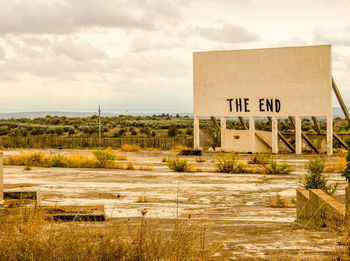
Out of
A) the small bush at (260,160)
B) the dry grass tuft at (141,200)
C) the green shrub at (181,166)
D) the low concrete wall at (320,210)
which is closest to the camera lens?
the low concrete wall at (320,210)

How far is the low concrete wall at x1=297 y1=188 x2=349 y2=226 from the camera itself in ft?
28.0

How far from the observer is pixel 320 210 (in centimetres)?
944

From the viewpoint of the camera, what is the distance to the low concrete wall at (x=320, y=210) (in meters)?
8.55

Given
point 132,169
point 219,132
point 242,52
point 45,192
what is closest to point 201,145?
point 219,132

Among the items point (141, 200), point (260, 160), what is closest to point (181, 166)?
point (260, 160)

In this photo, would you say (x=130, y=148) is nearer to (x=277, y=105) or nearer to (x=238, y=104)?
(x=238, y=104)

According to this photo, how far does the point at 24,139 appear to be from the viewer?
44.9 metres

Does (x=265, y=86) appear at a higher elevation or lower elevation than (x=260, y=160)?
higher

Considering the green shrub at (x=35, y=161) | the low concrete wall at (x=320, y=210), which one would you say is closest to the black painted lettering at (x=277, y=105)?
the green shrub at (x=35, y=161)

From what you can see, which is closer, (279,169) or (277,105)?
(279,169)

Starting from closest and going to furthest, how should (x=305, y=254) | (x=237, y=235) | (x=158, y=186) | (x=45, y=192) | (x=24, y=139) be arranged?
(x=305, y=254), (x=237, y=235), (x=45, y=192), (x=158, y=186), (x=24, y=139)

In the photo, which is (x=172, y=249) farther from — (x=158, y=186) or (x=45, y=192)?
(x=158, y=186)

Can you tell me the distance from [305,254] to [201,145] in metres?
30.7

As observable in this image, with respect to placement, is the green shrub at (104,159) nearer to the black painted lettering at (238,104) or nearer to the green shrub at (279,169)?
the green shrub at (279,169)
